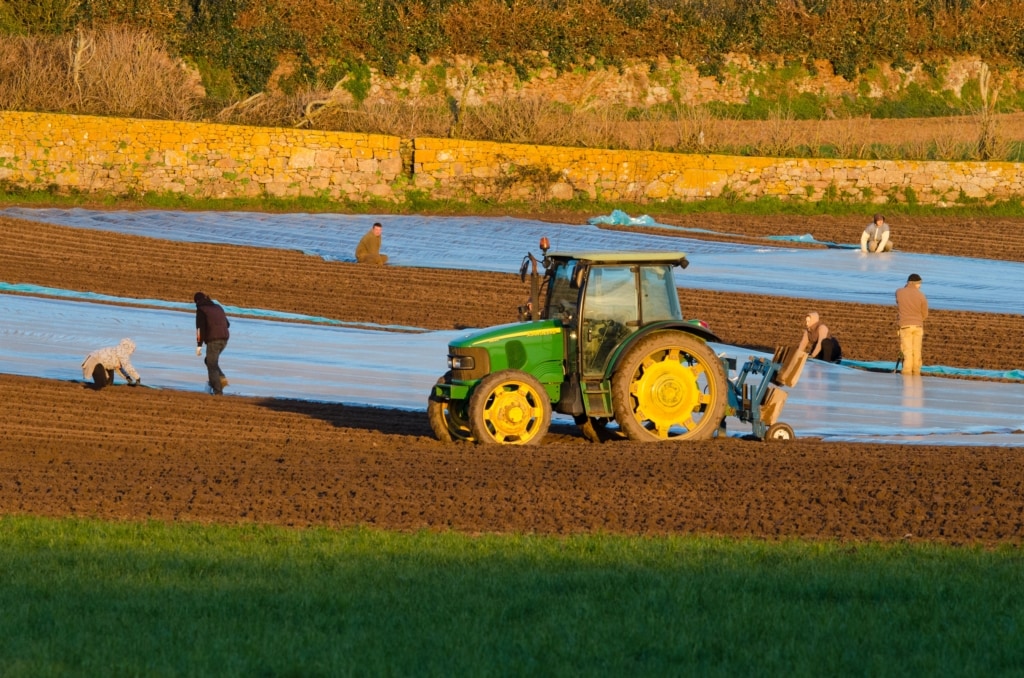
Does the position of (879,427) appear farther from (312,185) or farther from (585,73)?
(585,73)

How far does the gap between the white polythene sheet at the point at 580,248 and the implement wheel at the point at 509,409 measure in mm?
11737

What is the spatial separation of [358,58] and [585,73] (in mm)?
7343

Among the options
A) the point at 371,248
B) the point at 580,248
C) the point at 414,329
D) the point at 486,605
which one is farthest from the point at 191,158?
the point at 486,605

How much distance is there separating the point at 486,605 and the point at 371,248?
757 inches

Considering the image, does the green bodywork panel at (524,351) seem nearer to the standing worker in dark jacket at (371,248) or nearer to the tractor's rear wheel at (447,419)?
the tractor's rear wheel at (447,419)

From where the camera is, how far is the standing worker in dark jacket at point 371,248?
26891 millimetres

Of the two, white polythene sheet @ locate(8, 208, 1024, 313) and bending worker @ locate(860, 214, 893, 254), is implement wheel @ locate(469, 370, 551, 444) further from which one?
bending worker @ locate(860, 214, 893, 254)

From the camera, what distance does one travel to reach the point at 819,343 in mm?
19062

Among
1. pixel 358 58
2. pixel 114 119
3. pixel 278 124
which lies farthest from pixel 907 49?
pixel 114 119

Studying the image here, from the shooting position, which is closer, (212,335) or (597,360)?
(597,360)

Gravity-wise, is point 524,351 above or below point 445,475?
above

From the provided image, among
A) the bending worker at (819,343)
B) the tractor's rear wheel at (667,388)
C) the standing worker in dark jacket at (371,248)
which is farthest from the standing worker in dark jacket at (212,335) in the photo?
the standing worker in dark jacket at (371,248)

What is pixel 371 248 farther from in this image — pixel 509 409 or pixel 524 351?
pixel 509 409

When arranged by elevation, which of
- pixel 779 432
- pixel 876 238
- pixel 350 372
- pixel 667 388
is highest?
pixel 876 238
